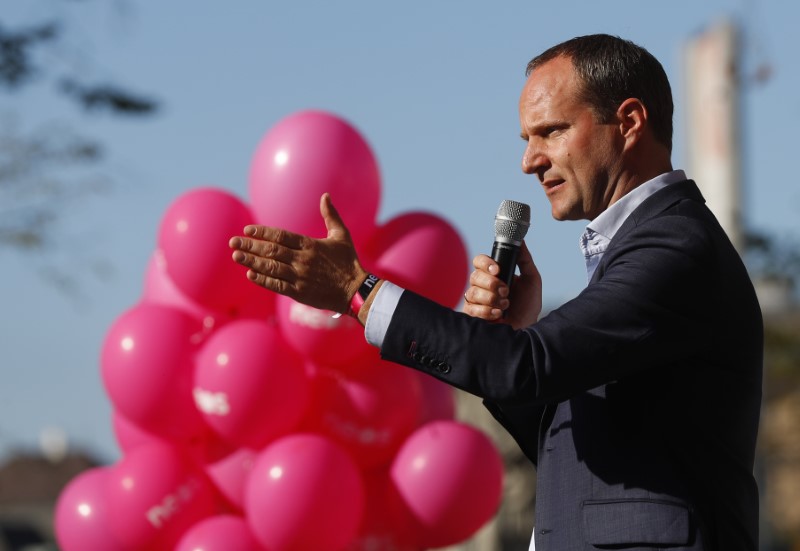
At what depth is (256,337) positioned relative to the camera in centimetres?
532

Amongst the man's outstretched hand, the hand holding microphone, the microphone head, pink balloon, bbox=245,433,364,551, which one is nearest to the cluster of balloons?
pink balloon, bbox=245,433,364,551

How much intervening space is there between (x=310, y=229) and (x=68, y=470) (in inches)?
1431

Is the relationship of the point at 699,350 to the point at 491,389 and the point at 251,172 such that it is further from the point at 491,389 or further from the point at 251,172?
the point at 251,172

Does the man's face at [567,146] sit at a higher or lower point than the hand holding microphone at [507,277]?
higher

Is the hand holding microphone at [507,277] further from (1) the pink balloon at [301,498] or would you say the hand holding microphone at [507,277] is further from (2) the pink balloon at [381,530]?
(2) the pink balloon at [381,530]

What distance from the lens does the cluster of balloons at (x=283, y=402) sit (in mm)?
5238

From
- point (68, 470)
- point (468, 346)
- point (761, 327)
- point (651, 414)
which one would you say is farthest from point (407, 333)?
point (68, 470)

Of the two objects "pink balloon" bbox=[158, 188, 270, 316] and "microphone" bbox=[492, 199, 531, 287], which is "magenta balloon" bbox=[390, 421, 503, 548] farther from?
"microphone" bbox=[492, 199, 531, 287]

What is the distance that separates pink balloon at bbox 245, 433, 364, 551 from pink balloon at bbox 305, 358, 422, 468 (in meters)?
0.22

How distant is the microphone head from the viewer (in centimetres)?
252

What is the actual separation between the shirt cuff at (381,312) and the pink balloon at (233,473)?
3345 mm

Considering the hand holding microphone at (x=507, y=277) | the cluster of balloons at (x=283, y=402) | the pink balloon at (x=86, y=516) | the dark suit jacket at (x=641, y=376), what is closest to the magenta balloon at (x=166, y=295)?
the cluster of balloons at (x=283, y=402)

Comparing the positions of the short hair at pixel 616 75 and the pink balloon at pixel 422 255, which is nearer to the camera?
the short hair at pixel 616 75

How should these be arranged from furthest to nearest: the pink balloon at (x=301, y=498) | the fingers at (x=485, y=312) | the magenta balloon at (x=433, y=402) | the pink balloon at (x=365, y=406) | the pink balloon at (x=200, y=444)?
the magenta balloon at (x=433, y=402) → the pink balloon at (x=200, y=444) → the pink balloon at (x=365, y=406) → the pink balloon at (x=301, y=498) → the fingers at (x=485, y=312)
